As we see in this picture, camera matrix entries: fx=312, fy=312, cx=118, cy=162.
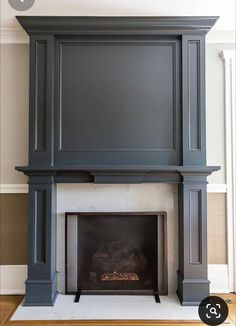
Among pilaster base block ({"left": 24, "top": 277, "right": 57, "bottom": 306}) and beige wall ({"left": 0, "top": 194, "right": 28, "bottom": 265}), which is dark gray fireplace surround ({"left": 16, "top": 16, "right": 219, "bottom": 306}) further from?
beige wall ({"left": 0, "top": 194, "right": 28, "bottom": 265})

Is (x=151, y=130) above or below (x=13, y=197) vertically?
above

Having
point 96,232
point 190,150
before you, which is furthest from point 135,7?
point 96,232

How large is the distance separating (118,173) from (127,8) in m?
1.47

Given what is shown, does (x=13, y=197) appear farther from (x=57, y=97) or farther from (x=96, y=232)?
(x=57, y=97)

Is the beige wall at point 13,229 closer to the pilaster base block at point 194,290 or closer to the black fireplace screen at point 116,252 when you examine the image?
the black fireplace screen at point 116,252

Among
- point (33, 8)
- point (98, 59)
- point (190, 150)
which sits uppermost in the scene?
point (33, 8)

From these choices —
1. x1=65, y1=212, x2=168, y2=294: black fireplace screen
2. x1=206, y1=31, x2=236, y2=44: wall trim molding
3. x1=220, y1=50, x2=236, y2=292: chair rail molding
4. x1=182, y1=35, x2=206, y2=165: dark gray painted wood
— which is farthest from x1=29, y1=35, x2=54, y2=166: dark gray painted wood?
x1=220, y1=50, x2=236, y2=292: chair rail molding

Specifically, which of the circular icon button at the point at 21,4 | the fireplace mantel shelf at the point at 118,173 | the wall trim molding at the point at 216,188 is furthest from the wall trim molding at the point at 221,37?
the circular icon button at the point at 21,4

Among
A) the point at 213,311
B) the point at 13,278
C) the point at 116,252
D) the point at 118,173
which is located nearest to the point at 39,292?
the point at 13,278

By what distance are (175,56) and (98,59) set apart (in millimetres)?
707

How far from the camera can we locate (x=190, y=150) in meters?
2.81

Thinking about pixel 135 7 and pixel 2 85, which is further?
pixel 2 85

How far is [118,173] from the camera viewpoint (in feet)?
9.06

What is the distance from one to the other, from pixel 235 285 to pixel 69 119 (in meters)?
2.24
